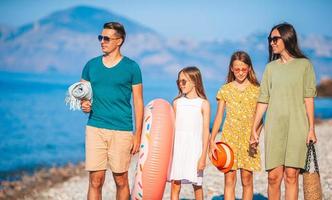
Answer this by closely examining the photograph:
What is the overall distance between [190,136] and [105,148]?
3.11 ft

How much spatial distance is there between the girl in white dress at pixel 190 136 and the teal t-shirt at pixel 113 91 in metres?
0.64

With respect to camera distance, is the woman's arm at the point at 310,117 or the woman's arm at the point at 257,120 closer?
the woman's arm at the point at 310,117

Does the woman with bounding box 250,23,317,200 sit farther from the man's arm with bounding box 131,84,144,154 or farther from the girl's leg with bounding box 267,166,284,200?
the man's arm with bounding box 131,84,144,154

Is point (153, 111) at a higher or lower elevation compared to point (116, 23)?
lower

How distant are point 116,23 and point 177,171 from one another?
1.73 metres

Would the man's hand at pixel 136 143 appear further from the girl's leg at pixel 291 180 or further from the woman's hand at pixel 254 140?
the girl's leg at pixel 291 180

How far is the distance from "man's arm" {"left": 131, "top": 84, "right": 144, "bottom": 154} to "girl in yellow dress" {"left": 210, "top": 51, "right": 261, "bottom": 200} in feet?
2.63

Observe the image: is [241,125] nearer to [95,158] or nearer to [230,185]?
[230,185]

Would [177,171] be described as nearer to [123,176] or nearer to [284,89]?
[123,176]

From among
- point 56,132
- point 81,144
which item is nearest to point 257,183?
point 81,144

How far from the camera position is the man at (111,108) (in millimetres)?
5898

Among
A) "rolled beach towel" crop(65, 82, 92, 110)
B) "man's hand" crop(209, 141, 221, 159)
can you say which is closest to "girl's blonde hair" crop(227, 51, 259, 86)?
"man's hand" crop(209, 141, 221, 159)

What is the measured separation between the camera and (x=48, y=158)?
23594mm

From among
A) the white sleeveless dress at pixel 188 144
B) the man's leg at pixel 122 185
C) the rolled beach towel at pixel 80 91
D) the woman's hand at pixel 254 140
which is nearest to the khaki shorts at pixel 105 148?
the man's leg at pixel 122 185
